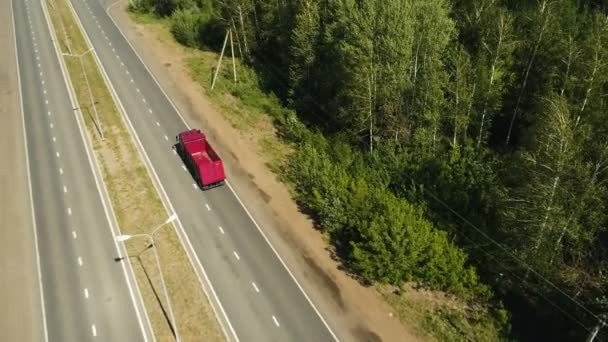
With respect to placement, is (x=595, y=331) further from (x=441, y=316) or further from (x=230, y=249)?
(x=230, y=249)

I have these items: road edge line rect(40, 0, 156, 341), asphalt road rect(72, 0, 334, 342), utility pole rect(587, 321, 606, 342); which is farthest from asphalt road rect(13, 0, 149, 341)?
utility pole rect(587, 321, 606, 342)

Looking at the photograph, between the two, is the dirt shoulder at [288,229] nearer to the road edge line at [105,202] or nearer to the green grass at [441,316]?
the green grass at [441,316]

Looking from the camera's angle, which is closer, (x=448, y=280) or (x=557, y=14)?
(x=448, y=280)

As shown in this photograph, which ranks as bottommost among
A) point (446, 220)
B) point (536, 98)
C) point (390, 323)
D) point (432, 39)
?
point (390, 323)

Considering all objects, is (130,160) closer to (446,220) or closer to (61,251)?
(61,251)

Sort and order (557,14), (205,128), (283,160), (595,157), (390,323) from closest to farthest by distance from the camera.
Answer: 1. (595,157)
2. (390,323)
3. (557,14)
4. (283,160)
5. (205,128)

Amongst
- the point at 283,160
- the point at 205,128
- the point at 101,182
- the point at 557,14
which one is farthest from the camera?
the point at 205,128

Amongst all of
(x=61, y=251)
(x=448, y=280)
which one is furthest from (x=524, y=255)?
(x=61, y=251)

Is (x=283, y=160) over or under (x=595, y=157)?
under
